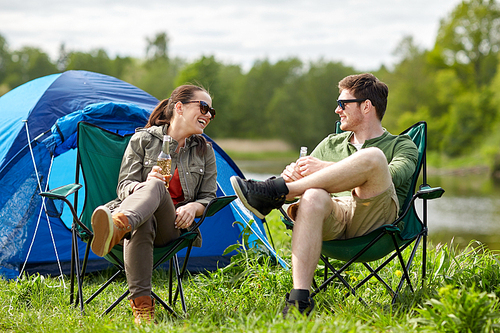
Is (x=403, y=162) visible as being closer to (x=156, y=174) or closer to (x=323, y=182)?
(x=323, y=182)

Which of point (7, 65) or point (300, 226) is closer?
point (300, 226)

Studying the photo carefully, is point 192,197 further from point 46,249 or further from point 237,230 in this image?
point 46,249

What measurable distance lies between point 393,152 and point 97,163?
59.9 inches

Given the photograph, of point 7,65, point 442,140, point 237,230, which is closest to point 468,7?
point 442,140

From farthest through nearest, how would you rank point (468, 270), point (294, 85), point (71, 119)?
1. point (294, 85)
2. point (71, 119)
3. point (468, 270)

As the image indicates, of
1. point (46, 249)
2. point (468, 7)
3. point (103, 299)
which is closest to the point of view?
point (103, 299)

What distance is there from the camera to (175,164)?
8.14 feet

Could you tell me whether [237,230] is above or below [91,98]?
below

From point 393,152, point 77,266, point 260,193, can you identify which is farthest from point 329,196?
point 77,266

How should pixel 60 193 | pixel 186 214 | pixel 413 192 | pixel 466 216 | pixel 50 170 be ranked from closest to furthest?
pixel 60 193 < pixel 186 214 < pixel 413 192 < pixel 50 170 < pixel 466 216

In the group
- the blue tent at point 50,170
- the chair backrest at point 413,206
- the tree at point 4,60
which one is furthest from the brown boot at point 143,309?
the tree at point 4,60

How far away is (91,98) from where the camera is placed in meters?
3.37

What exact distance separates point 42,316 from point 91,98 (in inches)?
66.9

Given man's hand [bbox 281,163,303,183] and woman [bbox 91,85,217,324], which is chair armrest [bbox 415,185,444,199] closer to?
man's hand [bbox 281,163,303,183]
